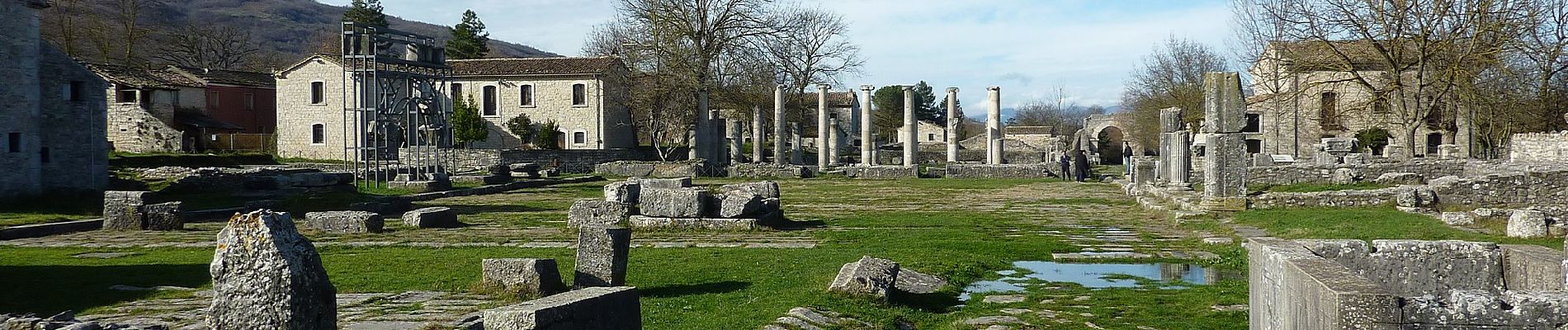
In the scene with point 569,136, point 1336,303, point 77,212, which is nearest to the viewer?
point 1336,303

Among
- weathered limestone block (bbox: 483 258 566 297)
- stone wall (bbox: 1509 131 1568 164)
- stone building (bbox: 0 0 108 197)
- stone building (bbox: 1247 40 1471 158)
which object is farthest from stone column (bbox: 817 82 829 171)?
weathered limestone block (bbox: 483 258 566 297)

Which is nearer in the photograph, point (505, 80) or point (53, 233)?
point (53, 233)

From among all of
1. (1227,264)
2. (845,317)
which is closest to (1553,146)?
(1227,264)

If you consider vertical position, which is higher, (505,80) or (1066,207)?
(505,80)

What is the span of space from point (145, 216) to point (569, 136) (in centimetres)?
4243

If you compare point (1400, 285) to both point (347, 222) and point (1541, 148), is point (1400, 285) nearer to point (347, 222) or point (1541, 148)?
point (347, 222)

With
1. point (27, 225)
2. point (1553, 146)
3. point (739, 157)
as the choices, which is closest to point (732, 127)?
point (739, 157)

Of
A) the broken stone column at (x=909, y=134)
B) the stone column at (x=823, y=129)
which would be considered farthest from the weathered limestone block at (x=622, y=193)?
the broken stone column at (x=909, y=134)

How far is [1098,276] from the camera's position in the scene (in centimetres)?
1201

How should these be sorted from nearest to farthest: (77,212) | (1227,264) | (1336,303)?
(1336,303) → (1227,264) → (77,212)

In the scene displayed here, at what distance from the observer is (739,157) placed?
4934 centimetres

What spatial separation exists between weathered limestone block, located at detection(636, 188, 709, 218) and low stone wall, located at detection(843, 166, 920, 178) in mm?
26022

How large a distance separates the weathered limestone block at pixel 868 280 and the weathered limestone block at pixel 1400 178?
23058mm

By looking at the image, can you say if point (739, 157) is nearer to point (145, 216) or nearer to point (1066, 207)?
point (1066, 207)
